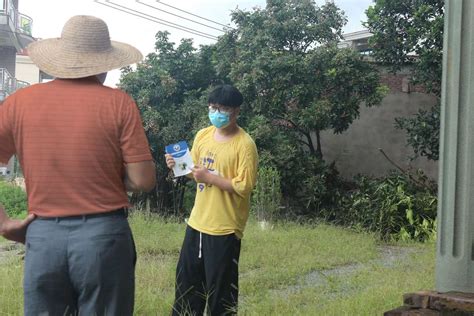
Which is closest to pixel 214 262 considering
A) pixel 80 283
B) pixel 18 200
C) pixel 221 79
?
pixel 80 283

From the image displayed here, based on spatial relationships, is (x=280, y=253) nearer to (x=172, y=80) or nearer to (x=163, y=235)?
(x=163, y=235)

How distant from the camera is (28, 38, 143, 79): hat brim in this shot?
85.3 inches

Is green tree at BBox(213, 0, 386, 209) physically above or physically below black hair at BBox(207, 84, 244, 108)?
above

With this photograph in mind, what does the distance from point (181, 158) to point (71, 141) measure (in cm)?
127

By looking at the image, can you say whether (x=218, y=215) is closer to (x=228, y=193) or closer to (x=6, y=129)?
(x=228, y=193)

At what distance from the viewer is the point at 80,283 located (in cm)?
209

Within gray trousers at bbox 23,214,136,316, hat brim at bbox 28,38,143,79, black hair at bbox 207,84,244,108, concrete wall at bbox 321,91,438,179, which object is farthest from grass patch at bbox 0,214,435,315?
concrete wall at bbox 321,91,438,179

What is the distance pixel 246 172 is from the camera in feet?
10.7

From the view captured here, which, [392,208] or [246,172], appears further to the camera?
[392,208]

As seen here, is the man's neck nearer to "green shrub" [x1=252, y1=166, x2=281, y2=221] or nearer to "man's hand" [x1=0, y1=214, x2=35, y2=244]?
"man's hand" [x1=0, y1=214, x2=35, y2=244]

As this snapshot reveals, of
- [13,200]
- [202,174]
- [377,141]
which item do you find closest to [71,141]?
[202,174]

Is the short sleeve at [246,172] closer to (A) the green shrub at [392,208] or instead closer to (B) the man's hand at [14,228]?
(B) the man's hand at [14,228]

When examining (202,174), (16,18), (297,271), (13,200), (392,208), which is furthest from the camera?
(16,18)

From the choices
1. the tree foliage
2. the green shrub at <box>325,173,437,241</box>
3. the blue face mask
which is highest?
the tree foliage
